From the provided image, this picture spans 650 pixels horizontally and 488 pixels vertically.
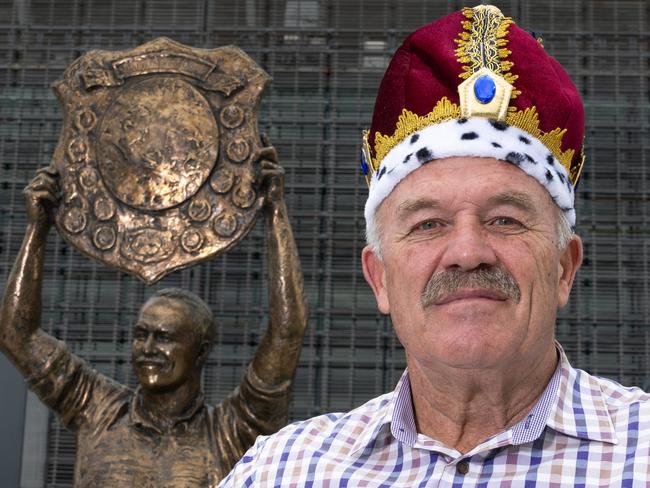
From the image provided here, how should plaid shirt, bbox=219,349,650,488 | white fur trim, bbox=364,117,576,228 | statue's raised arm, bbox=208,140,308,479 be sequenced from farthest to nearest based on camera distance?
statue's raised arm, bbox=208,140,308,479 < white fur trim, bbox=364,117,576,228 < plaid shirt, bbox=219,349,650,488

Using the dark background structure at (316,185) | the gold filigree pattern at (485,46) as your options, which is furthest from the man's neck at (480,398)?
the dark background structure at (316,185)

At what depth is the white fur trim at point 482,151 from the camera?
5.25 ft

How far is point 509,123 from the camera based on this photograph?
65.4 inches

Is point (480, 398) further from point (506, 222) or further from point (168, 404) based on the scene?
point (168, 404)

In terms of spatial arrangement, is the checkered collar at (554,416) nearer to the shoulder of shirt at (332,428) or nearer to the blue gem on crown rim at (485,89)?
the shoulder of shirt at (332,428)

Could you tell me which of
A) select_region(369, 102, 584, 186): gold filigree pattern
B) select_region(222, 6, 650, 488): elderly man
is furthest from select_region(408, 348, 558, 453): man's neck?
select_region(369, 102, 584, 186): gold filigree pattern

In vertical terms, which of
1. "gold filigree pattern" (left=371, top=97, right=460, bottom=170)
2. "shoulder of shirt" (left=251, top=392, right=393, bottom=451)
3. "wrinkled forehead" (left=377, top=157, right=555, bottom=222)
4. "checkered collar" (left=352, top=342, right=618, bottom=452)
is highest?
"gold filigree pattern" (left=371, top=97, right=460, bottom=170)

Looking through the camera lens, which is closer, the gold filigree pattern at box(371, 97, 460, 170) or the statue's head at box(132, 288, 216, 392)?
the gold filigree pattern at box(371, 97, 460, 170)

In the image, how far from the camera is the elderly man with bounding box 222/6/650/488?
153 cm

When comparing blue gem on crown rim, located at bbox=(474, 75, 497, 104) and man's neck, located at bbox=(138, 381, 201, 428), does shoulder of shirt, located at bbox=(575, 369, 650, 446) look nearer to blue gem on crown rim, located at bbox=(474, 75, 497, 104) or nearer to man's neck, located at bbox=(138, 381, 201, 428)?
blue gem on crown rim, located at bbox=(474, 75, 497, 104)

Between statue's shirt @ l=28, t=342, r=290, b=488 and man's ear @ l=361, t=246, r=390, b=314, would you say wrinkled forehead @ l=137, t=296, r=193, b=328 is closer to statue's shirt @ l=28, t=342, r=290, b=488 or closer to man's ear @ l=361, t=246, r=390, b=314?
statue's shirt @ l=28, t=342, r=290, b=488

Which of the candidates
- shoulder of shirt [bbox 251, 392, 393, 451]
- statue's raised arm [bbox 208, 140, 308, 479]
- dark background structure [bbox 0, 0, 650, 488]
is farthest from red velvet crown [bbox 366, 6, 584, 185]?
dark background structure [bbox 0, 0, 650, 488]

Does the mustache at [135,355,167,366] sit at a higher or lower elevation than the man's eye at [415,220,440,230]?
lower

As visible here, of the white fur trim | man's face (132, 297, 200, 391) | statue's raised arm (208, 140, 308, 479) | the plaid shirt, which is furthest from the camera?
man's face (132, 297, 200, 391)
